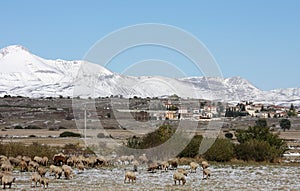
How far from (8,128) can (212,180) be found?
86.7 meters

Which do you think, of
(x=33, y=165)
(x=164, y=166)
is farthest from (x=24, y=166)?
(x=164, y=166)

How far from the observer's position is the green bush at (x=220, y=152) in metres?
53.5

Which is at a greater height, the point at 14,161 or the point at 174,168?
the point at 14,161

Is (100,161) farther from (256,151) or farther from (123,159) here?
(256,151)

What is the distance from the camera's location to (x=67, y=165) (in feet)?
139

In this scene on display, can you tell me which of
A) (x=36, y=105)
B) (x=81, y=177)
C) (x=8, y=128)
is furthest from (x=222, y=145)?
(x=36, y=105)

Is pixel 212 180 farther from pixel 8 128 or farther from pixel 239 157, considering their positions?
pixel 8 128

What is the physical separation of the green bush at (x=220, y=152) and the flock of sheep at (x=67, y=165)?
674 centimetres

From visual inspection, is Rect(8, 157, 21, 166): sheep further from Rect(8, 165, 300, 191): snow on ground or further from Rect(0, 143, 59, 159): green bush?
Rect(0, 143, 59, 159): green bush

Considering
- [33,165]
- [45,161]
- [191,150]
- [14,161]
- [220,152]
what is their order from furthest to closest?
[191,150] < [220,152] < [45,161] < [14,161] < [33,165]

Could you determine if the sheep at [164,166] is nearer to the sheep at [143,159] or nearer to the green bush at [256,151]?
the sheep at [143,159]

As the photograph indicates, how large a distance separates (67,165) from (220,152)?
54.7 feet

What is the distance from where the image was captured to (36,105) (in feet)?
517

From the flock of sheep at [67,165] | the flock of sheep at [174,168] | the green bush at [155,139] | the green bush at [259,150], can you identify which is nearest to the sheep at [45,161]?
the flock of sheep at [67,165]
